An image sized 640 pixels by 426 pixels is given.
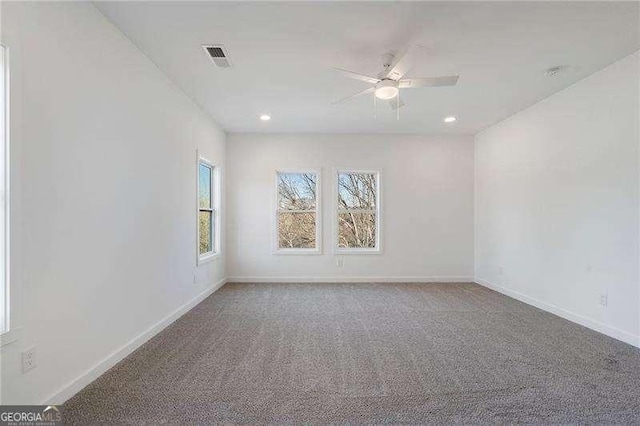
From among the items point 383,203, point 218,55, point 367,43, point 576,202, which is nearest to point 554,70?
point 576,202

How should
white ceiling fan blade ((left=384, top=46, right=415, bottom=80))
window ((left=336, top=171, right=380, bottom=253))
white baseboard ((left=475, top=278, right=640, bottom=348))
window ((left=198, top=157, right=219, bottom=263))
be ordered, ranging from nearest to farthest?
1. white ceiling fan blade ((left=384, top=46, right=415, bottom=80))
2. white baseboard ((left=475, top=278, right=640, bottom=348))
3. window ((left=198, top=157, right=219, bottom=263))
4. window ((left=336, top=171, right=380, bottom=253))

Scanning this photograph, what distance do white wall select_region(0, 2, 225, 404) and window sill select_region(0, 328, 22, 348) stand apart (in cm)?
3

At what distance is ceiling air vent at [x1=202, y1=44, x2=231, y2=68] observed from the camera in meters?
2.84

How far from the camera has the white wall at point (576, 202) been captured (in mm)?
3068

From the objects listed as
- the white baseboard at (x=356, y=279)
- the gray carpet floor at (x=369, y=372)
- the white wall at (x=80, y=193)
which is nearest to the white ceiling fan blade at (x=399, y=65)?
the white wall at (x=80, y=193)

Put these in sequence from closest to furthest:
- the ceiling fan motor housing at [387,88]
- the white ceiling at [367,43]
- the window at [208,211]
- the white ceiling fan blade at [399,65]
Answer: the white ceiling at [367,43], the white ceiling fan blade at [399,65], the ceiling fan motor housing at [387,88], the window at [208,211]

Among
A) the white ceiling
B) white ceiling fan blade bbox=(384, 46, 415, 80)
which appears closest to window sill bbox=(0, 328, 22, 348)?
the white ceiling

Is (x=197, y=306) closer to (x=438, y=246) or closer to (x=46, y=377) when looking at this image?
(x=46, y=377)

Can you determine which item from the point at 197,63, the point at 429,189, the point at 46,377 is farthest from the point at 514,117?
the point at 46,377

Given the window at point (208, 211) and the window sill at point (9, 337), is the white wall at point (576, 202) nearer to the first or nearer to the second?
the window at point (208, 211)

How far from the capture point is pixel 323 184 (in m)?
5.87

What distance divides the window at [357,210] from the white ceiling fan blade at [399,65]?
10.1 ft

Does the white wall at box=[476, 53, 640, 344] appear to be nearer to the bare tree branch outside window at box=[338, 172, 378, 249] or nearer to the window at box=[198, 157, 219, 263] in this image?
the bare tree branch outside window at box=[338, 172, 378, 249]

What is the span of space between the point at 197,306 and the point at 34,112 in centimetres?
299
